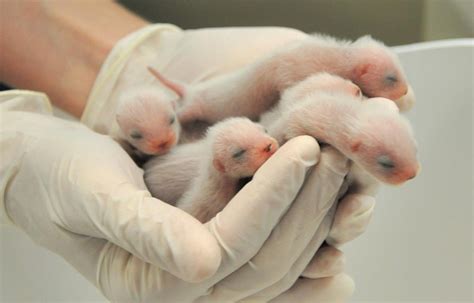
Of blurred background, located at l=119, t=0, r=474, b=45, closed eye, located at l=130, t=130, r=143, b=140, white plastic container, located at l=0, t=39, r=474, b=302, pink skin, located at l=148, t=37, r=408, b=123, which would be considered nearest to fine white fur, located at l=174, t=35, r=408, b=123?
pink skin, located at l=148, t=37, r=408, b=123

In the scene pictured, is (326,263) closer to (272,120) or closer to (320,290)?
(320,290)

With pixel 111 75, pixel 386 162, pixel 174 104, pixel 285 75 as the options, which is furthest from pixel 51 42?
pixel 386 162

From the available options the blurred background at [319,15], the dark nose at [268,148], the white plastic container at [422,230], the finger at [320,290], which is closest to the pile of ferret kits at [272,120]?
the dark nose at [268,148]

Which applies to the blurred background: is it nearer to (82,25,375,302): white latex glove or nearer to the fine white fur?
(82,25,375,302): white latex glove

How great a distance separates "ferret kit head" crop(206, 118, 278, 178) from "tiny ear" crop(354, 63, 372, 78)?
0.51 feet

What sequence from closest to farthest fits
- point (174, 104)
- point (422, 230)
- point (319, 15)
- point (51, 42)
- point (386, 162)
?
point (386, 162), point (174, 104), point (422, 230), point (51, 42), point (319, 15)

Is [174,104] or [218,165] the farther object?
[174,104]

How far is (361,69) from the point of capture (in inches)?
29.1

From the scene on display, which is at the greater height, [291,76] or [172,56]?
[291,76]

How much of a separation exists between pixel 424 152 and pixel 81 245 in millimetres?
645

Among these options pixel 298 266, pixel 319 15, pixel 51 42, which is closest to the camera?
pixel 298 266

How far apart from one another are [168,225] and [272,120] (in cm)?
20

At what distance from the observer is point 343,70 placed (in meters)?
0.76

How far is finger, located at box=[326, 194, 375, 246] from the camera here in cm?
67
